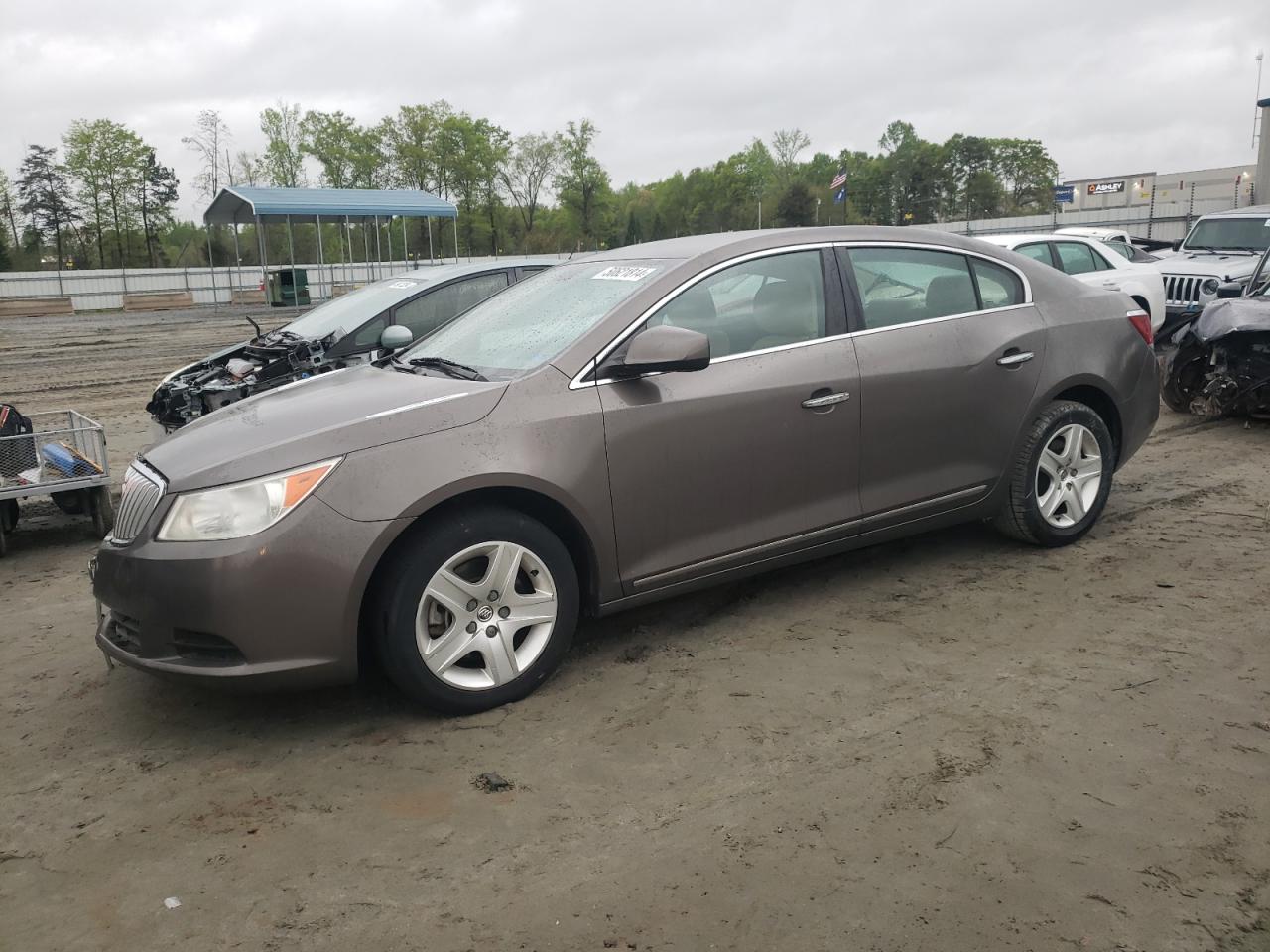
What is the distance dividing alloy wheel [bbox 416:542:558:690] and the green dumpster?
99.6ft

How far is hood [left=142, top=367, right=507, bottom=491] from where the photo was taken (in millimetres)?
3568

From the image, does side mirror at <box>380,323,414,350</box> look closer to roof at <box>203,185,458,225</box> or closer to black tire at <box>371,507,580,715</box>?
black tire at <box>371,507,580,715</box>

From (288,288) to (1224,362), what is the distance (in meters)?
28.8

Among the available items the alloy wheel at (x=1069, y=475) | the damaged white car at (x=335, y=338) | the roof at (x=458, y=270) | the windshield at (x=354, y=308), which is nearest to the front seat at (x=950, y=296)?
the alloy wheel at (x=1069, y=475)

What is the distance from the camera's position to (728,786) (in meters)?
3.28

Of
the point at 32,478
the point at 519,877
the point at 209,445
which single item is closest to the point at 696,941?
the point at 519,877

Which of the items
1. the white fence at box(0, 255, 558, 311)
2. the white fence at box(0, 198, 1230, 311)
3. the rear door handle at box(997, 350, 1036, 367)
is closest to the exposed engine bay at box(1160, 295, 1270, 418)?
the rear door handle at box(997, 350, 1036, 367)

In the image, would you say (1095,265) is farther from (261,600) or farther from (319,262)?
(319,262)

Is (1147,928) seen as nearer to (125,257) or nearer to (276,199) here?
(276,199)

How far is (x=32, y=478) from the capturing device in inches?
250

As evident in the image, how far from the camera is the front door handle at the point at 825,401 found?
14.6 ft

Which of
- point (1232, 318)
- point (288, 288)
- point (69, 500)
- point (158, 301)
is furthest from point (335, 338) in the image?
point (158, 301)

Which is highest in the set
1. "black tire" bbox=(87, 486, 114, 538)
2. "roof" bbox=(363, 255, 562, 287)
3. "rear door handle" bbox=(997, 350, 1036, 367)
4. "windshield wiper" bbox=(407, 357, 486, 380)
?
"roof" bbox=(363, 255, 562, 287)

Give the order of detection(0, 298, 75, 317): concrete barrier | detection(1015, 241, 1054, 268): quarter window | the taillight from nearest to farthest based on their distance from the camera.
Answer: the taillight → detection(1015, 241, 1054, 268): quarter window → detection(0, 298, 75, 317): concrete barrier
